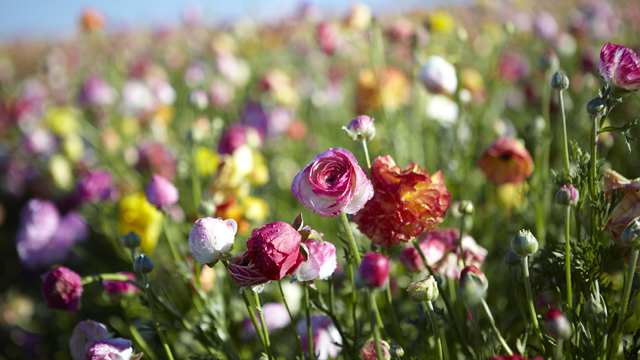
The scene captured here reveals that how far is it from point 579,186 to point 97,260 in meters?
1.63

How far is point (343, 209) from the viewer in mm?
529

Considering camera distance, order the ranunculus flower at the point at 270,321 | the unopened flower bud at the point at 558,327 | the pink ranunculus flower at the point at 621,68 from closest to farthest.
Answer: the unopened flower bud at the point at 558,327, the pink ranunculus flower at the point at 621,68, the ranunculus flower at the point at 270,321

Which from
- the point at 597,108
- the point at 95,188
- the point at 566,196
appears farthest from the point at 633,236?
the point at 95,188

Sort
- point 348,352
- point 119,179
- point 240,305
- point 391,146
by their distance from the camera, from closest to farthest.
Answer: point 348,352
point 240,305
point 391,146
point 119,179

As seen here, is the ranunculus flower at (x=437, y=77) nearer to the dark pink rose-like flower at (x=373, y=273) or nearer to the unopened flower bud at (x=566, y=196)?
the unopened flower bud at (x=566, y=196)

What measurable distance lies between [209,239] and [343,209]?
0.19 m

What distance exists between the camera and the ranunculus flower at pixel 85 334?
664 millimetres

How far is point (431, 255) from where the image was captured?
0.72m

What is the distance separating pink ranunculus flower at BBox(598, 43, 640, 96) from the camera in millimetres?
528

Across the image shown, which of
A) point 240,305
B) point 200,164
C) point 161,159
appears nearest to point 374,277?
point 240,305

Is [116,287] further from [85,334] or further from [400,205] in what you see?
[400,205]

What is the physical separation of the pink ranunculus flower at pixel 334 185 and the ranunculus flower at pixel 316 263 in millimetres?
61

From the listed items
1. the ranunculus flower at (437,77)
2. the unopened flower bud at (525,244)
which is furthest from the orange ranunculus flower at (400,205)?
the ranunculus flower at (437,77)

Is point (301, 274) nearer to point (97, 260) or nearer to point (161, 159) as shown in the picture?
point (161, 159)
